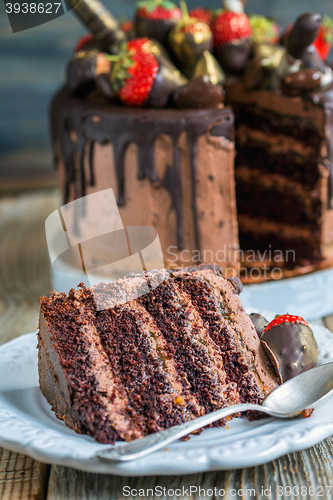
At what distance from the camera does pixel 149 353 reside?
164 cm

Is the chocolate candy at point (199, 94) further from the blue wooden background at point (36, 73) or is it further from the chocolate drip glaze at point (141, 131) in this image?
the blue wooden background at point (36, 73)

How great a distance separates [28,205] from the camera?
4.70 meters

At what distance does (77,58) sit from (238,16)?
3.05 ft

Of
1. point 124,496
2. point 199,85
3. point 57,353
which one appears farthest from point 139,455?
point 199,85

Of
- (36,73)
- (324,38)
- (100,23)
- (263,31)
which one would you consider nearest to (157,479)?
(100,23)

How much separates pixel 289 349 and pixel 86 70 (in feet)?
6.22

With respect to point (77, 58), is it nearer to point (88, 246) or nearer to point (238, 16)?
point (238, 16)

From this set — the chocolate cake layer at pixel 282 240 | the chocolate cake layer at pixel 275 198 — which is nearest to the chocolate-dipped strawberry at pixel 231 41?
the chocolate cake layer at pixel 275 198

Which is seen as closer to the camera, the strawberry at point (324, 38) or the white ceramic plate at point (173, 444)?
the white ceramic plate at point (173, 444)

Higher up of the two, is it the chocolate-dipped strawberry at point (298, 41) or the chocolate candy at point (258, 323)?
the chocolate-dipped strawberry at point (298, 41)

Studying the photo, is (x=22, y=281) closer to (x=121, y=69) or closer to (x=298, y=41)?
(x=121, y=69)

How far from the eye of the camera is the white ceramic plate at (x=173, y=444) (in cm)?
127

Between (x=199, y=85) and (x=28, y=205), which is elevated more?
(x=199, y=85)

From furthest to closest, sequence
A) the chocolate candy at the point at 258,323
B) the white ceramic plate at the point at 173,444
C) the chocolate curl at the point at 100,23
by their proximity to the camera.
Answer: the chocolate curl at the point at 100,23, the chocolate candy at the point at 258,323, the white ceramic plate at the point at 173,444
